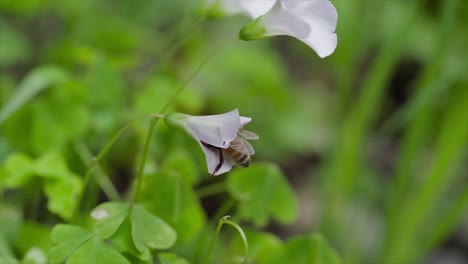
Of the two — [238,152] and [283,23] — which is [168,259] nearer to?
[238,152]

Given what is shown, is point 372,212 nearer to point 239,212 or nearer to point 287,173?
point 287,173

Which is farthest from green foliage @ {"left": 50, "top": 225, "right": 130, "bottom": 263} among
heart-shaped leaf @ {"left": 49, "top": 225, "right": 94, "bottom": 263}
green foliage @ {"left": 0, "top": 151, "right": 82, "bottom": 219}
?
green foliage @ {"left": 0, "top": 151, "right": 82, "bottom": 219}

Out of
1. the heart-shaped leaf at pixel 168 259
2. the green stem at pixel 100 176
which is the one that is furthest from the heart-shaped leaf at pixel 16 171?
the heart-shaped leaf at pixel 168 259

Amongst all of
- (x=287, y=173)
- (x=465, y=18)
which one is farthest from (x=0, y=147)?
(x=287, y=173)

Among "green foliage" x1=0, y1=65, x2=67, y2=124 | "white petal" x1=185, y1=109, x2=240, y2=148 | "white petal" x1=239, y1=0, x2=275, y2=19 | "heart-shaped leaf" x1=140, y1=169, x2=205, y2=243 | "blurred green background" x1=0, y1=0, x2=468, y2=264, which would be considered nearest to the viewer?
"white petal" x1=185, y1=109, x2=240, y2=148

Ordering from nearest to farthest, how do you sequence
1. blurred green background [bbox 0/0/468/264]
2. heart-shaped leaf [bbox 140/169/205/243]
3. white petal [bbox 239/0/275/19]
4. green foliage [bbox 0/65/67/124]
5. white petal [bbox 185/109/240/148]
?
white petal [bbox 185/109/240/148], white petal [bbox 239/0/275/19], heart-shaped leaf [bbox 140/169/205/243], green foliage [bbox 0/65/67/124], blurred green background [bbox 0/0/468/264]

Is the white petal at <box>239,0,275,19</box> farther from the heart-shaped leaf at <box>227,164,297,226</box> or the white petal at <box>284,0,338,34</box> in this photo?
Result: the heart-shaped leaf at <box>227,164,297,226</box>
